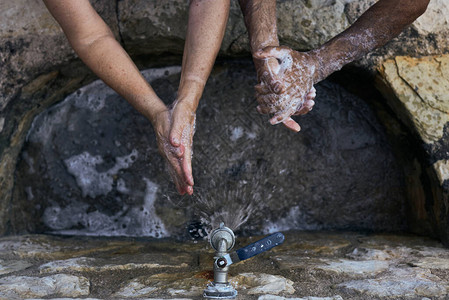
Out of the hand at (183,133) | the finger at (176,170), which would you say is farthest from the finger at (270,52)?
the finger at (176,170)

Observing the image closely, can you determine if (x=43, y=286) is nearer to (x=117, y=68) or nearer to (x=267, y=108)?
(x=117, y=68)

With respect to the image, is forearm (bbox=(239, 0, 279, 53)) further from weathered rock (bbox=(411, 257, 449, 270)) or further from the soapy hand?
weathered rock (bbox=(411, 257, 449, 270))

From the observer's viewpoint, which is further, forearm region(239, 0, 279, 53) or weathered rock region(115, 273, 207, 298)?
forearm region(239, 0, 279, 53)

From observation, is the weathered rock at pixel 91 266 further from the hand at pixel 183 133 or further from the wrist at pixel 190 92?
the wrist at pixel 190 92

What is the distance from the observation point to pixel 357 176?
87.3 inches

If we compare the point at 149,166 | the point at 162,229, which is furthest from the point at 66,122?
the point at 162,229

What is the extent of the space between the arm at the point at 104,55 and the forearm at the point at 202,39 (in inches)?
4.6

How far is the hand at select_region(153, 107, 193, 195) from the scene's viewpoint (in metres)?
1.40

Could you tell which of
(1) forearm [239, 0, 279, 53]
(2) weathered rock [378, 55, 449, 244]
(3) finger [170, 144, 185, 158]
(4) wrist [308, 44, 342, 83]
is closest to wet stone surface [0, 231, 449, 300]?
(2) weathered rock [378, 55, 449, 244]

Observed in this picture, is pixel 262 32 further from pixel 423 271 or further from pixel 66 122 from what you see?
pixel 66 122

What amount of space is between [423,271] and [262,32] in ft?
2.90

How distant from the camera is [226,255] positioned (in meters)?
1.30

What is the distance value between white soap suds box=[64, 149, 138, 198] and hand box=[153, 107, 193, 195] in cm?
86

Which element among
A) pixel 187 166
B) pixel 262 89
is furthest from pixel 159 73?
pixel 187 166
